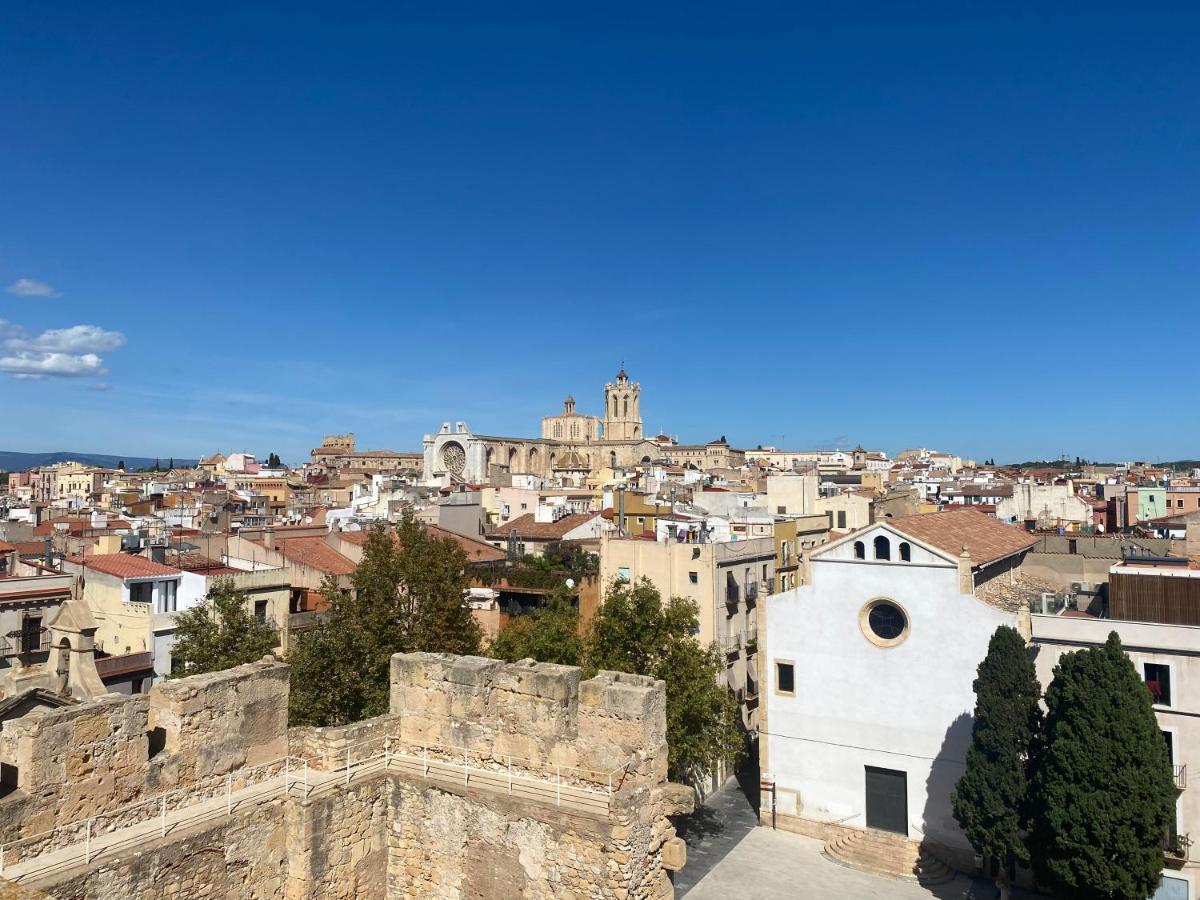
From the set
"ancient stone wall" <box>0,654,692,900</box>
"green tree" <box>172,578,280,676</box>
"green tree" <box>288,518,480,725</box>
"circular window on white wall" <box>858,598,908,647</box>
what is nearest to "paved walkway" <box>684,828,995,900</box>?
"circular window on white wall" <box>858,598,908,647</box>

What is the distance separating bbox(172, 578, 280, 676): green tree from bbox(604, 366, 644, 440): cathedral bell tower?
15490 centimetres

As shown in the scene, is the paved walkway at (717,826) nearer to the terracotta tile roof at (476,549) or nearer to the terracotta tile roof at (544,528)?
the terracotta tile roof at (476,549)

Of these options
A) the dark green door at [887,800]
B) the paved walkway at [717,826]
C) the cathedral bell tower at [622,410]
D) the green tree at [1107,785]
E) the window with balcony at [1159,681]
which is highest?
the cathedral bell tower at [622,410]

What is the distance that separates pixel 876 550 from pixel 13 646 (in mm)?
22192

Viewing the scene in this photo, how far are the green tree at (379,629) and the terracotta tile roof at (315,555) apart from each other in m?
8.48

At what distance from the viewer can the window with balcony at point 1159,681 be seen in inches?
765

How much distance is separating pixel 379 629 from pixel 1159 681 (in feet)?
57.4

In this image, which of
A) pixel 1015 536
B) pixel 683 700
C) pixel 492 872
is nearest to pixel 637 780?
pixel 492 872

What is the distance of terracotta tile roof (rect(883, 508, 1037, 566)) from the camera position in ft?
79.7

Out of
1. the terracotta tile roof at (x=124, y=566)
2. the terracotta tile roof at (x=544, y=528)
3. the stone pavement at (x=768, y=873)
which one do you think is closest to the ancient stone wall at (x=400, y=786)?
the stone pavement at (x=768, y=873)

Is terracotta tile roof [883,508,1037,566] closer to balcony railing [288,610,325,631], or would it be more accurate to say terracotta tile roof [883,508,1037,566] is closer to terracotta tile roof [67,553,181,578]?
balcony railing [288,610,325,631]

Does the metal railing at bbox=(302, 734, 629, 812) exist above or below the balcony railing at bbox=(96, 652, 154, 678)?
above

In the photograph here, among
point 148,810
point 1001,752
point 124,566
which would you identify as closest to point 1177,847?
point 1001,752

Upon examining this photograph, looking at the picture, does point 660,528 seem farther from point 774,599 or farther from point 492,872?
point 492,872
